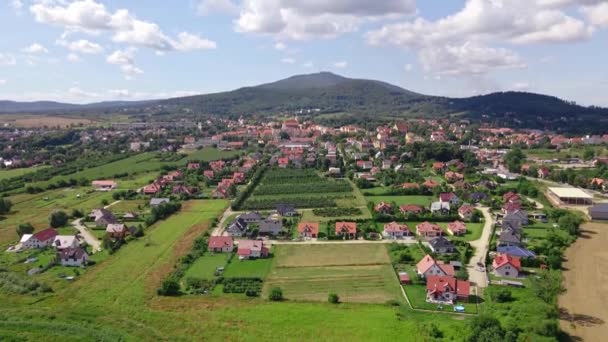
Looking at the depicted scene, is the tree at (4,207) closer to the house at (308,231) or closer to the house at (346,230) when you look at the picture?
the house at (308,231)

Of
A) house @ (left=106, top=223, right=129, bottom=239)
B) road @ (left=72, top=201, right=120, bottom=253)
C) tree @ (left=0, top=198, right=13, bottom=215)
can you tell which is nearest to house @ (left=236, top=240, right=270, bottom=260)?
house @ (left=106, top=223, right=129, bottom=239)

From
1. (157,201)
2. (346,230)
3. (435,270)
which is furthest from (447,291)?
(157,201)

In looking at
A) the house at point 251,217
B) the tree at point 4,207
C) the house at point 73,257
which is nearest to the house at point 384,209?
the house at point 251,217

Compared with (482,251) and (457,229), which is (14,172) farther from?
(482,251)

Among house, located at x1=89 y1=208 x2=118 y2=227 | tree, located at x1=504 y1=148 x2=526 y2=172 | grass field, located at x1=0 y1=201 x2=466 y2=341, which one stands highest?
tree, located at x1=504 y1=148 x2=526 y2=172

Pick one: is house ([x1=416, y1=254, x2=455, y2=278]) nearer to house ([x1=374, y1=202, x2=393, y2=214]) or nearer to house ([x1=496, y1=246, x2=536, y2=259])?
house ([x1=496, y1=246, x2=536, y2=259])
